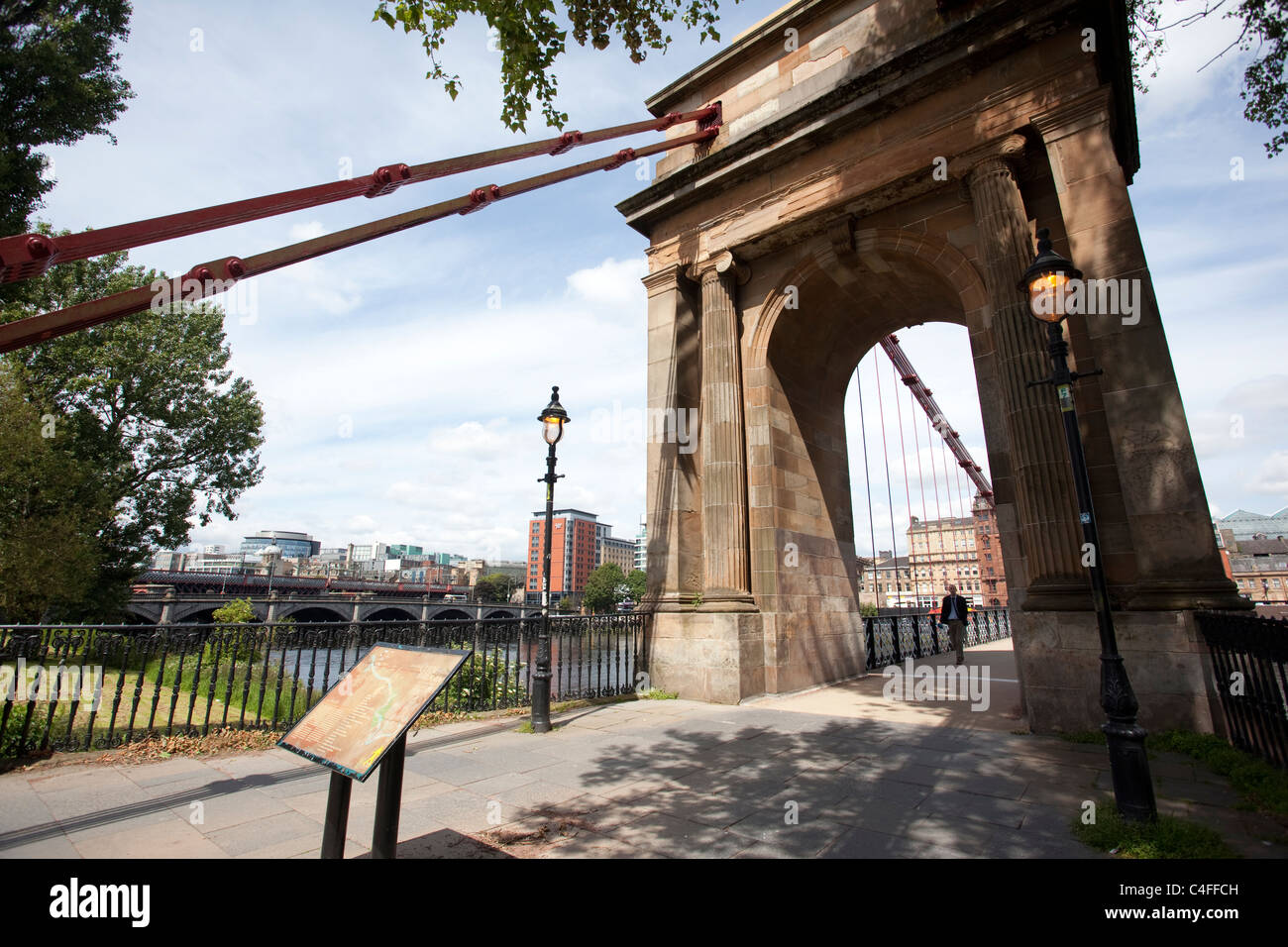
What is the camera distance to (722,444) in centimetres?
1176

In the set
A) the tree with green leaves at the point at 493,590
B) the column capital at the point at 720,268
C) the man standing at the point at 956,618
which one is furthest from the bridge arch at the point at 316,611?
the man standing at the point at 956,618

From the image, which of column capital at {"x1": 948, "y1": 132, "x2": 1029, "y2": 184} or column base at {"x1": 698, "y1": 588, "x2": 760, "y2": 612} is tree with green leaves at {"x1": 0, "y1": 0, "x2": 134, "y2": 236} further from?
column capital at {"x1": 948, "y1": 132, "x2": 1029, "y2": 184}

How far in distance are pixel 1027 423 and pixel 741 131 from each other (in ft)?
30.4

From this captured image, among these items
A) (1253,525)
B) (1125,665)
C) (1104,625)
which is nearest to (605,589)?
(1125,665)

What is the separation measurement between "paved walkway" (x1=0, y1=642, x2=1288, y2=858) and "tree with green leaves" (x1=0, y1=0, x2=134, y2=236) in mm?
14016

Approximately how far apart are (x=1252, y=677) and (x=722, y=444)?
26.2 ft

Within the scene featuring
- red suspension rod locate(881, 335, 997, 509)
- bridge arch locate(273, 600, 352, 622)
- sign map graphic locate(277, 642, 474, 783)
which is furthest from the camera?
bridge arch locate(273, 600, 352, 622)

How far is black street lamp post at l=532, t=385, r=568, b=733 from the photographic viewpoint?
7945mm

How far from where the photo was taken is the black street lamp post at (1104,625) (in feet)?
14.1

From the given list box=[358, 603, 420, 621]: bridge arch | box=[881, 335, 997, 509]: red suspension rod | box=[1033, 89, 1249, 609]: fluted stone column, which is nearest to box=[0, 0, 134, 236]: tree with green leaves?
box=[1033, 89, 1249, 609]: fluted stone column

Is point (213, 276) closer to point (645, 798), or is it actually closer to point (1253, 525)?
point (645, 798)

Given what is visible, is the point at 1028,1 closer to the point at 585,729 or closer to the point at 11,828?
the point at 585,729

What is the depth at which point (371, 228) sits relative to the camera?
19.9 ft
